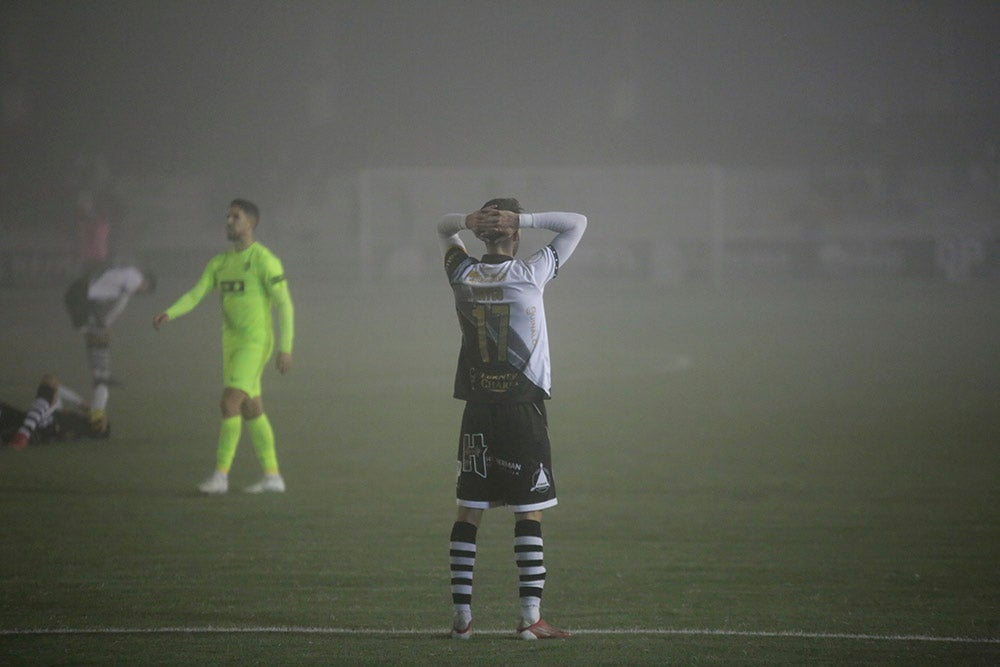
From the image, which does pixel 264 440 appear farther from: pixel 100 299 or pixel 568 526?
pixel 100 299

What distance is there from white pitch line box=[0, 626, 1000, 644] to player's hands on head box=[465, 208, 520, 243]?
5.64 ft

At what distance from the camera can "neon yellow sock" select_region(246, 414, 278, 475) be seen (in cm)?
958

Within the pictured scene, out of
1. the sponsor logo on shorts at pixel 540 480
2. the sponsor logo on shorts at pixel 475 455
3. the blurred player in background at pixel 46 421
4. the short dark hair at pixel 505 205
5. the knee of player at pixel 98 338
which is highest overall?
the knee of player at pixel 98 338

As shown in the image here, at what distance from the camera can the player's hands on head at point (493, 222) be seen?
5.45 meters

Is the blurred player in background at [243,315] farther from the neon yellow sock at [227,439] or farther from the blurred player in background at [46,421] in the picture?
the blurred player in background at [46,421]

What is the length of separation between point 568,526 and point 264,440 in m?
2.46

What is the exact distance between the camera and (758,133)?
45.7 m

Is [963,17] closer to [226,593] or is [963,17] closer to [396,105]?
[396,105]

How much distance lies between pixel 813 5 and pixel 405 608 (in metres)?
39.6

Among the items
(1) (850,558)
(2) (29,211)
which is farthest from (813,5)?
(1) (850,558)

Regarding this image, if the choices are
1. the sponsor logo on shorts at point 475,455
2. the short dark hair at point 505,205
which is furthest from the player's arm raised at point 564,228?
the sponsor logo on shorts at point 475,455

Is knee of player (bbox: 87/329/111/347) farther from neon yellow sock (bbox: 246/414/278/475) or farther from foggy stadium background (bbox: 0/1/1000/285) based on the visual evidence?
foggy stadium background (bbox: 0/1/1000/285)

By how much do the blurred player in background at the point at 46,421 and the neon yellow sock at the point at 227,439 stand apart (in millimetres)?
2737

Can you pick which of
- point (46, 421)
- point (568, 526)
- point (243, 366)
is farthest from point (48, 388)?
point (568, 526)
